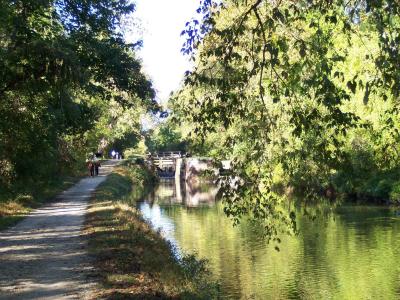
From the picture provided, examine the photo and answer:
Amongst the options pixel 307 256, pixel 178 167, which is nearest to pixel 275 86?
pixel 307 256

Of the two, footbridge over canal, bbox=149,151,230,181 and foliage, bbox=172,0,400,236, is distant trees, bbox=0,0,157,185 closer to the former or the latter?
foliage, bbox=172,0,400,236

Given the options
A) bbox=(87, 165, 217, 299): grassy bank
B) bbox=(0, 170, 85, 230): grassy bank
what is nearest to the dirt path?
bbox=(87, 165, 217, 299): grassy bank

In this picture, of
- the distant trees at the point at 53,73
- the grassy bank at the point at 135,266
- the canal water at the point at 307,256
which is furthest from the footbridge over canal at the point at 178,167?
the grassy bank at the point at 135,266

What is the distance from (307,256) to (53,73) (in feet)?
42.3

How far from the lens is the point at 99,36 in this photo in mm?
21047

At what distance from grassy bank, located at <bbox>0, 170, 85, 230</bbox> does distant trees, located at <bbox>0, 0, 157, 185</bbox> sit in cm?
92

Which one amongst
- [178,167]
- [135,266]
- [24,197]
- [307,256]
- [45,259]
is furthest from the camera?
[178,167]

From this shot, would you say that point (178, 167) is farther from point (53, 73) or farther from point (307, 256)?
point (53, 73)

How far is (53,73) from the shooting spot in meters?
9.19

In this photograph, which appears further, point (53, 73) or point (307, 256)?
point (307, 256)

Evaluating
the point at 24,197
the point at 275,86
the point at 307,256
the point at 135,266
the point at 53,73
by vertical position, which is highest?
the point at 53,73

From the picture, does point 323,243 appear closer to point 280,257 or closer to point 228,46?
point 280,257

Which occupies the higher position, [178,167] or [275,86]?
[275,86]

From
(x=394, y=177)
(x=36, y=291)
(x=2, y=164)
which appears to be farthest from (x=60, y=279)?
(x=394, y=177)
